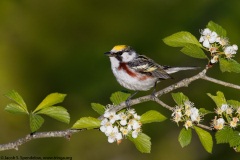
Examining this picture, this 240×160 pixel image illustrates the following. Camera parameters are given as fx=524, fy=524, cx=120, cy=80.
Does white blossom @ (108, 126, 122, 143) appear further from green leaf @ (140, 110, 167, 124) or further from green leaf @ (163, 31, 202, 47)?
green leaf @ (163, 31, 202, 47)

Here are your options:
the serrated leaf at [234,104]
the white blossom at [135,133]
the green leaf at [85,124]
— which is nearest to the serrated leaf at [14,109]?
the green leaf at [85,124]

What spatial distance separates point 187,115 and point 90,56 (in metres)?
6.77

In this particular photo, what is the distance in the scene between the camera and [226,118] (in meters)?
3.14

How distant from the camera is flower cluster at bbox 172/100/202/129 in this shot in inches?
120

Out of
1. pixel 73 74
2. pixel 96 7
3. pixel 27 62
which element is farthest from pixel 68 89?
pixel 96 7

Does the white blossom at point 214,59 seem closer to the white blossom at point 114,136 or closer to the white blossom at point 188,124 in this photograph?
the white blossom at point 188,124

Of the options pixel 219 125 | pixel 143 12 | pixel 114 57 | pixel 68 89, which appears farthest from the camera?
pixel 143 12

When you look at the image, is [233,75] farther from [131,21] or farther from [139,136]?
[139,136]

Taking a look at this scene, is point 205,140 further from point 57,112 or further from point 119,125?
point 57,112

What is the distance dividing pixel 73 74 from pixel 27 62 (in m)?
1.04

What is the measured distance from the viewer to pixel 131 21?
10.6m

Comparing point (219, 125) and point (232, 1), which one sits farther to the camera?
point (232, 1)

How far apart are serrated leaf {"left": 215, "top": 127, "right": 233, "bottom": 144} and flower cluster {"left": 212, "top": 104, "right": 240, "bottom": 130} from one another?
2 centimetres

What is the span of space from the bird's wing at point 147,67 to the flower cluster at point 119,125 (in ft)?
3.50
